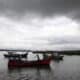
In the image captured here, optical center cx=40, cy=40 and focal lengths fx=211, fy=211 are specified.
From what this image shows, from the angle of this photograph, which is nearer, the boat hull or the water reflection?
the water reflection

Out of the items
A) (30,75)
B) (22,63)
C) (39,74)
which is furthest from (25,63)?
(30,75)

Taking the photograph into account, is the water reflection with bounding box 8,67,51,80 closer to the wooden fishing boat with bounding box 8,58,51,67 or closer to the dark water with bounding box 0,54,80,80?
the dark water with bounding box 0,54,80,80

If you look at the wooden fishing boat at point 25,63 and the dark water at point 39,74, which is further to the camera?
the wooden fishing boat at point 25,63

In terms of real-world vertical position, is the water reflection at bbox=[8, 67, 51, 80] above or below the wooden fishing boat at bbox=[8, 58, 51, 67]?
below

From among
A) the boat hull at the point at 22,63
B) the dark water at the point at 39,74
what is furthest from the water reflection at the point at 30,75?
the boat hull at the point at 22,63

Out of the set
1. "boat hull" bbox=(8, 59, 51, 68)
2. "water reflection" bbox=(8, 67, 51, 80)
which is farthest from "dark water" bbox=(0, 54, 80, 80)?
"boat hull" bbox=(8, 59, 51, 68)

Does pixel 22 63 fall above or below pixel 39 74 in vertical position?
above

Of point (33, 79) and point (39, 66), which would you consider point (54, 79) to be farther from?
point (39, 66)

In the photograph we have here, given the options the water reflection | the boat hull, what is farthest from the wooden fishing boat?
the water reflection

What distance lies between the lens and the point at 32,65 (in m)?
45.4

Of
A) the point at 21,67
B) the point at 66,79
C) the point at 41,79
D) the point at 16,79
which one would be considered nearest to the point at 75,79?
the point at 66,79

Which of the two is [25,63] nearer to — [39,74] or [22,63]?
[22,63]

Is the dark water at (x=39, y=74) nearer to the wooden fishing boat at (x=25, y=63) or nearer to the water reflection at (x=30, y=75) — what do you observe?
the water reflection at (x=30, y=75)

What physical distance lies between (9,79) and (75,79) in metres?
8.51
